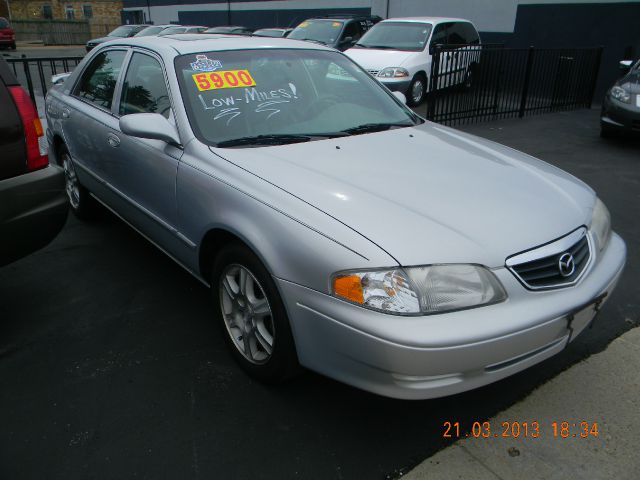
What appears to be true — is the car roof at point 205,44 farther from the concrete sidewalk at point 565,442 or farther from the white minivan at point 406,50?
the white minivan at point 406,50

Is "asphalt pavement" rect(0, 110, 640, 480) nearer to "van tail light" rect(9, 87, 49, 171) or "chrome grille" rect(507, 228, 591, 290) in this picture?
"chrome grille" rect(507, 228, 591, 290)

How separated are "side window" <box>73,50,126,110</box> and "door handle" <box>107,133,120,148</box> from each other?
29 centimetres

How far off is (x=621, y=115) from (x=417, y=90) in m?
4.33

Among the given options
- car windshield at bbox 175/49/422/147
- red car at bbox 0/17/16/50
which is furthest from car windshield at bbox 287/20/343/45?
red car at bbox 0/17/16/50

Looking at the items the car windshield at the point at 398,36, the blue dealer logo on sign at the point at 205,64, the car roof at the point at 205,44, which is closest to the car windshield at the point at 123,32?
the car windshield at the point at 398,36

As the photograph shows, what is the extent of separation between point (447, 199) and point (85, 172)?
316 cm

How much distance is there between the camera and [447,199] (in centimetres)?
239

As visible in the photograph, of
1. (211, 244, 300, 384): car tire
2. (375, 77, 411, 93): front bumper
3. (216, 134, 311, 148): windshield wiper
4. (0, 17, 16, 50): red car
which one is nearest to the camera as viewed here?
(211, 244, 300, 384): car tire

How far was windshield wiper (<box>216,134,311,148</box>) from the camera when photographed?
2.85 m

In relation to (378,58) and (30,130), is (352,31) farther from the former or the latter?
(30,130)

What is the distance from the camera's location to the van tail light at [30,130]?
9.88 ft

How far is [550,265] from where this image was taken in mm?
2229

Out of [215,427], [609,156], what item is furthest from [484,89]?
[215,427]

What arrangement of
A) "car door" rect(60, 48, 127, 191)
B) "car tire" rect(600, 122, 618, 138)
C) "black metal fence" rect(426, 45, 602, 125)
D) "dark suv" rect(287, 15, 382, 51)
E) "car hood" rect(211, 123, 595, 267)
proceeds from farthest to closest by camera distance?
1. "dark suv" rect(287, 15, 382, 51)
2. "black metal fence" rect(426, 45, 602, 125)
3. "car tire" rect(600, 122, 618, 138)
4. "car door" rect(60, 48, 127, 191)
5. "car hood" rect(211, 123, 595, 267)
